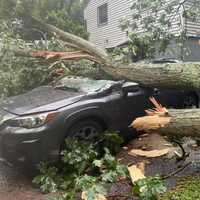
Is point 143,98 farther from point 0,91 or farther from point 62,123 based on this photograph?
point 0,91

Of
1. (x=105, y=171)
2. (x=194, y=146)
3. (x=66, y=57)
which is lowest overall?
(x=194, y=146)

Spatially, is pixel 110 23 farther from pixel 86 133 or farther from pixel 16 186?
pixel 16 186

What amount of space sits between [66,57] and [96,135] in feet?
6.19

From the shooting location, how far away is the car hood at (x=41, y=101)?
5.32m

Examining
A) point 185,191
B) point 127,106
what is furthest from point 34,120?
point 185,191

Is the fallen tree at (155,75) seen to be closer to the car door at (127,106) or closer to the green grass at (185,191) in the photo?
the car door at (127,106)

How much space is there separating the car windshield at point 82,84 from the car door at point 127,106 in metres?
0.27

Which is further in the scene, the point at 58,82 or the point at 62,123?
the point at 58,82

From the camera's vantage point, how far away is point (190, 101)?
779 cm

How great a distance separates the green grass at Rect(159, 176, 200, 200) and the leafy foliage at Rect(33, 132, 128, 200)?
616 millimetres

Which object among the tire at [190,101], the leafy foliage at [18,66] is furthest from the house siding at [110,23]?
the leafy foliage at [18,66]

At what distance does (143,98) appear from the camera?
21.0 feet

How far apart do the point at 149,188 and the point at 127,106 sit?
264cm

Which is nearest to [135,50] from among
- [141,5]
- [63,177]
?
[141,5]
